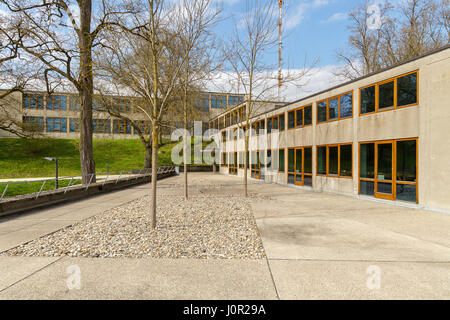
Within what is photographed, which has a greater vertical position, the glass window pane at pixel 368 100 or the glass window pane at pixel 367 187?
the glass window pane at pixel 368 100

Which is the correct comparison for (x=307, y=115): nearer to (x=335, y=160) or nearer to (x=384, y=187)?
(x=335, y=160)

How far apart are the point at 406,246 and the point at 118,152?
4115cm

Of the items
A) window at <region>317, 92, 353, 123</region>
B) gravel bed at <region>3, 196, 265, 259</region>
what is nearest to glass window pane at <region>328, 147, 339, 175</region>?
window at <region>317, 92, 353, 123</region>

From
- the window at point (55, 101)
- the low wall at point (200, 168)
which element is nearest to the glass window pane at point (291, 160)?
the window at point (55, 101)

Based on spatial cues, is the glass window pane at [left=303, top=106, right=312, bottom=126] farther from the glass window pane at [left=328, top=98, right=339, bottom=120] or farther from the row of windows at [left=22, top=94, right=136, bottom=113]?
the row of windows at [left=22, top=94, right=136, bottom=113]

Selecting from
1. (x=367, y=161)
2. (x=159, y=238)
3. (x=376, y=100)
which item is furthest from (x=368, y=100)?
(x=159, y=238)

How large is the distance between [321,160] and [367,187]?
3417mm

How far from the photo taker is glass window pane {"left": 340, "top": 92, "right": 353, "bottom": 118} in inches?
506

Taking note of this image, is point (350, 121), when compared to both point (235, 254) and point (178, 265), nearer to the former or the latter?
point (235, 254)

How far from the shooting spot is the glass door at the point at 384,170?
34.9ft

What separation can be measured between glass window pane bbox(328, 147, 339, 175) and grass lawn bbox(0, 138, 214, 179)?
1781 centimetres

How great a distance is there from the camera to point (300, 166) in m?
16.8

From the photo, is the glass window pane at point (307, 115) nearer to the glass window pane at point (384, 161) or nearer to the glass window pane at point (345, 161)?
the glass window pane at point (345, 161)

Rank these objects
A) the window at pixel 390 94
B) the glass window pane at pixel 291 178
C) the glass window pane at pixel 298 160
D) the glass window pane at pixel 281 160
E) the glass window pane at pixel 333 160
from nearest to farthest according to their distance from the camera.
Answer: the window at pixel 390 94 → the glass window pane at pixel 333 160 → the glass window pane at pixel 298 160 → the glass window pane at pixel 291 178 → the glass window pane at pixel 281 160
